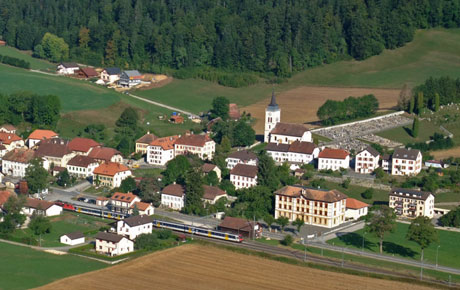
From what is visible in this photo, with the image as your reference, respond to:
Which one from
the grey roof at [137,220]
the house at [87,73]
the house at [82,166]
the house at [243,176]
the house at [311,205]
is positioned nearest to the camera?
the grey roof at [137,220]

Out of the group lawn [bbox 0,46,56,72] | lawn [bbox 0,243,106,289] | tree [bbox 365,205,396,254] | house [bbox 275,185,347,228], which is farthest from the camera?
lawn [bbox 0,46,56,72]

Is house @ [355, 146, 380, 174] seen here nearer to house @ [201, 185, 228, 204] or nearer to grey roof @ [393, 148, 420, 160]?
grey roof @ [393, 148, 420, 160]

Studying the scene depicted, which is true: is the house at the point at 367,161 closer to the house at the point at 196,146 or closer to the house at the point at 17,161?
the house at the point at 196,146

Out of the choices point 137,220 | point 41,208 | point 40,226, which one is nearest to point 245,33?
point 41,208

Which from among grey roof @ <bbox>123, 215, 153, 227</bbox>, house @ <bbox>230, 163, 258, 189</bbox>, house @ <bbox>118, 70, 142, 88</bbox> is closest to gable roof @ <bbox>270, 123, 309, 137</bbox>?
house @ <bbox>230, 163, 258, 189</bbox>

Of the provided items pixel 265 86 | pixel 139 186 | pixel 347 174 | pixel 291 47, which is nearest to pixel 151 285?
pixel 139 186

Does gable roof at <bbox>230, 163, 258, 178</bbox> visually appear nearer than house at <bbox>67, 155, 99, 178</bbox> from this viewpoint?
Yes

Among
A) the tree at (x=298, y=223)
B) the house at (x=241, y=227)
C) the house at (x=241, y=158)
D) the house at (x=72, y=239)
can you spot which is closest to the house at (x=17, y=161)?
the house at (x=241, y=158)
